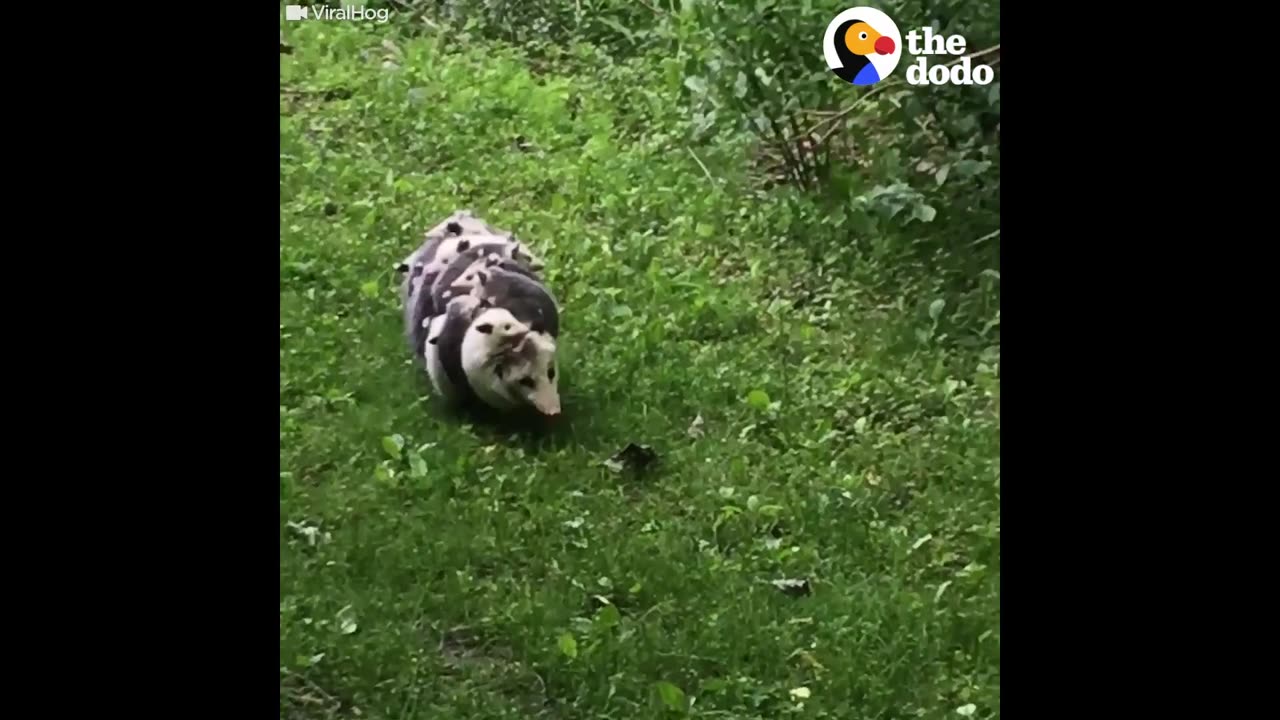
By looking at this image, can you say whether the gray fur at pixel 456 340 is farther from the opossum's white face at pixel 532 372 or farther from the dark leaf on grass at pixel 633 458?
the dark leaf on grass at pixel 633 458

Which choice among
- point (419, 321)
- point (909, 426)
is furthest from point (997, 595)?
point (419, 321)

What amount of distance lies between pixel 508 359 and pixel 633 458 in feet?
0.68

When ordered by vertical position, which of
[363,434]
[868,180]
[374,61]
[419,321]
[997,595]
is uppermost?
[374,61]

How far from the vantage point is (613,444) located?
1.91m

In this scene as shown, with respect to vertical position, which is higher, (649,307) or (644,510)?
(649,307)

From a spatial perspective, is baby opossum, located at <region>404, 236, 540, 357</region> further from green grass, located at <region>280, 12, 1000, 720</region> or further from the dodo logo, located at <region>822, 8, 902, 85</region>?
the dodo logo, located at <region>822, 8, 902, 85</region>

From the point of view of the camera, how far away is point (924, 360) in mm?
1916

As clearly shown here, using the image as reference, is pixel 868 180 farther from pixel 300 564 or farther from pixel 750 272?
pixel 300 564

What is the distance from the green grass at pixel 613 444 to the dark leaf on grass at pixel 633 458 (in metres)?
0.01

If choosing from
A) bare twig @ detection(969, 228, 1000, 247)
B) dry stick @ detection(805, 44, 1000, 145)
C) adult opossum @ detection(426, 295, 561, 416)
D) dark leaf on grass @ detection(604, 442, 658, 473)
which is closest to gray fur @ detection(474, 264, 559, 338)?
adult opossum @ detection(426, 295, 561, 416)

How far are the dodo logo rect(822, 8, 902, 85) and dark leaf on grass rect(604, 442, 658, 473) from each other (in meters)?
0.54

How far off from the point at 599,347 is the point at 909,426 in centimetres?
42

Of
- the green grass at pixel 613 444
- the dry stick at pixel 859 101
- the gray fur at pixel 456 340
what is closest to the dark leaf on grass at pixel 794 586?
the green grass at pixel 613 444

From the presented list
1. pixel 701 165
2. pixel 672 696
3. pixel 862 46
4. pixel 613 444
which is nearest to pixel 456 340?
pixel 613 444
